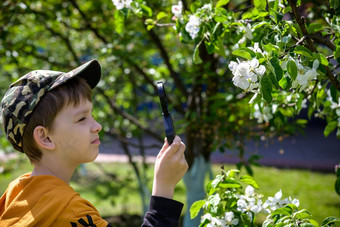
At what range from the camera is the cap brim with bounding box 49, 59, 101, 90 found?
152 centimetres

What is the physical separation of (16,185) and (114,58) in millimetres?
2397

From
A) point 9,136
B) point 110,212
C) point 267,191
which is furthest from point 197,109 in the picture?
point 267,191

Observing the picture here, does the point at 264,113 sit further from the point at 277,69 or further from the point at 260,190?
the point at 260,190

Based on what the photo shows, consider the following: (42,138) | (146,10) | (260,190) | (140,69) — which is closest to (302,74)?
(42,138)

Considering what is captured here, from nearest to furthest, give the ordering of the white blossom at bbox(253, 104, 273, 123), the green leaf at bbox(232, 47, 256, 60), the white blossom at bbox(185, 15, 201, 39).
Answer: the green leaf at bbox(232, 47, 256, 60), the white blossom at bbox(185, 15, 201, 39), the white blossom at bbox(253, 104, 273, 123)

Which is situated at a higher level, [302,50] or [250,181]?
[302,50]

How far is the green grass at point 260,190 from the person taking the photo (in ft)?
18.2

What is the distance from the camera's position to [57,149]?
1509mm

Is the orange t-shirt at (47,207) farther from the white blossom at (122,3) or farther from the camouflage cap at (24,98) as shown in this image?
the white blossom at (122,3)

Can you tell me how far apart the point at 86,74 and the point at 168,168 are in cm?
51

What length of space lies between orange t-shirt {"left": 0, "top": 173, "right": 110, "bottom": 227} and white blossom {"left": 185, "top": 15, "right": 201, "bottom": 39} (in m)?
0.93

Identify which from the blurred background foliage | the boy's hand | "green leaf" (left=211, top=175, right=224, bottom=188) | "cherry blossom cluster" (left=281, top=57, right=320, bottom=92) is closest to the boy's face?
the boy's hand

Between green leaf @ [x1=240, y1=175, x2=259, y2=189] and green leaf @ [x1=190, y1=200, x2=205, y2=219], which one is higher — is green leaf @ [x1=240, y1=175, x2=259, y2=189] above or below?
above

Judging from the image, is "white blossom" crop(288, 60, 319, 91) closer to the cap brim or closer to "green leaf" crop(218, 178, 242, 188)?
"green leaf" crop(218, 178, 242, 188)
